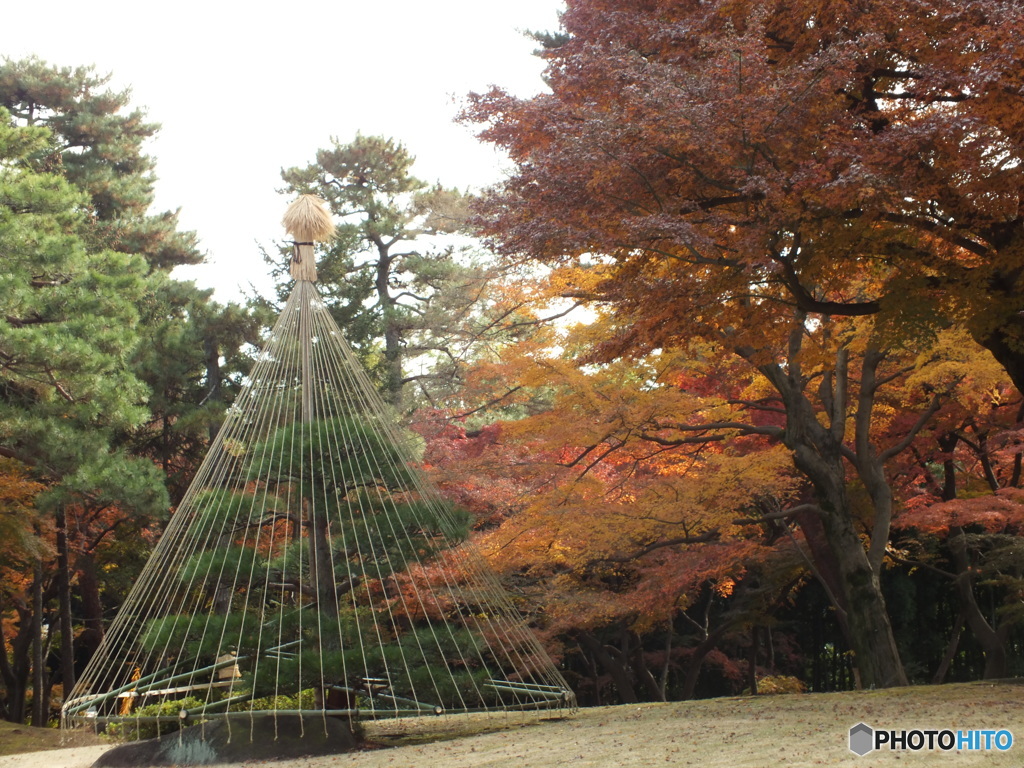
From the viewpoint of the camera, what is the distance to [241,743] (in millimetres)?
5324

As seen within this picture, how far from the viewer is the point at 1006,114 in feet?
13.9

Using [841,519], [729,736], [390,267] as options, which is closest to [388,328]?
[390,267]

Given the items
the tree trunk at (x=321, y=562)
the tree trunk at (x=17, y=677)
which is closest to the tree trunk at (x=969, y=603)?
the tree trunk at (x=321, y=562)

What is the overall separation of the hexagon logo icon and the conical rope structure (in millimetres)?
1979

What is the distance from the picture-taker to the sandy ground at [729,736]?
3.90m

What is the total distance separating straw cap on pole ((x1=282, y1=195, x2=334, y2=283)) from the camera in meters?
6.62

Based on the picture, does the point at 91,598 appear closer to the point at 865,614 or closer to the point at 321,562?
the point at 321,562

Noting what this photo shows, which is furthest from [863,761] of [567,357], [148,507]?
[148,507]

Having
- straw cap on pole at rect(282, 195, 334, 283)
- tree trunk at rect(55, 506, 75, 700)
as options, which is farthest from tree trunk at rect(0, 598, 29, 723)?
straw cap on pole at rect(282, 195, 334, 283)

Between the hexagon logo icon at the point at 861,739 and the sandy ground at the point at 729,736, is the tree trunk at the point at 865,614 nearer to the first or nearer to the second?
the sandy ground at the point at 729,736

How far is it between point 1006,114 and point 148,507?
8.48 m

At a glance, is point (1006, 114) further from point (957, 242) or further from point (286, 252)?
point (286, 252)

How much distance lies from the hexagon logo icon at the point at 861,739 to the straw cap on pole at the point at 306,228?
467 centimetres

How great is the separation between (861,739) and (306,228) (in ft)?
16.0
